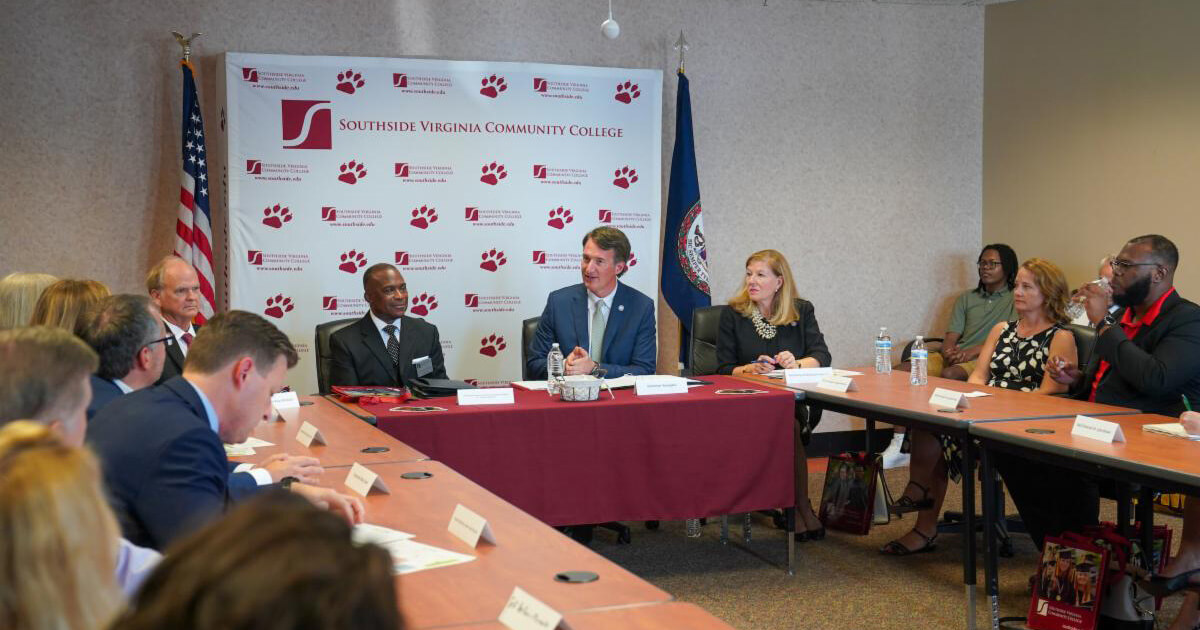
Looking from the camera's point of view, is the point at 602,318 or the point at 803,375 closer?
the point at 803,375

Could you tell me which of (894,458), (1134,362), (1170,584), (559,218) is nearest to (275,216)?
(559,218)

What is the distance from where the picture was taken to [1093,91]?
22.0ft

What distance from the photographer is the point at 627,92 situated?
21.2 ft

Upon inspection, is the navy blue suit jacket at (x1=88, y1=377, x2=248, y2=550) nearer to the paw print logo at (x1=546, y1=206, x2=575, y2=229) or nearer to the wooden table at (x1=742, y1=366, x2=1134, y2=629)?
the wooden table at (x1=742, y1=366, x2=1134, y2=629)

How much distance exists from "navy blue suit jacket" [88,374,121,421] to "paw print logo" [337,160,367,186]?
10.9 feet

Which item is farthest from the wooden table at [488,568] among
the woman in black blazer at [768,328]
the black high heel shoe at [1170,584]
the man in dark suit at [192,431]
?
the woman in black blazer at [768,328]

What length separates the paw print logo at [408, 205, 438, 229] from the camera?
6.17 m

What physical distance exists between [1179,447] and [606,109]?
3.95 m

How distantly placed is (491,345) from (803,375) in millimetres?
2142

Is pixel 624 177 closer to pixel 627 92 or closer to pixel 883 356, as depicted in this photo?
pixel 627 92

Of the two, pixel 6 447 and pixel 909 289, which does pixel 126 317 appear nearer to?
pixel 6 447

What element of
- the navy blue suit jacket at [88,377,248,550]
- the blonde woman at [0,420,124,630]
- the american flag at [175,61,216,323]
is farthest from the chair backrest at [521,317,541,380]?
the blonde woman at [0,420,124,630]

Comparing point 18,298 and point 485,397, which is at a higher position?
point 18,298

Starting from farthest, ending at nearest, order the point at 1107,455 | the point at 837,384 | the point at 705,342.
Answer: the point at 705,342 < the point at 837,384 < the point at 1107,455
